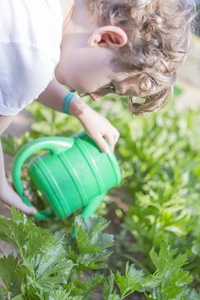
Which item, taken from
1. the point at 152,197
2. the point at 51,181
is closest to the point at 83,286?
the point at 51,181

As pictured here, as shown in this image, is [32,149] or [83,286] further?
[32,149]

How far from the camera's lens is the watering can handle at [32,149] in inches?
59.4

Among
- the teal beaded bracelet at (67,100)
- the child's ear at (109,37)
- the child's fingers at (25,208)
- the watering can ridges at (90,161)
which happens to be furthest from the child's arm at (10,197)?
the child's ear at (109,37)

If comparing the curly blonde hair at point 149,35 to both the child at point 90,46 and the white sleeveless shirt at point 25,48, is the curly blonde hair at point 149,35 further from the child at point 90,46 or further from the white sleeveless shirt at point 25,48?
the white sleeveless shirt at point 25,48

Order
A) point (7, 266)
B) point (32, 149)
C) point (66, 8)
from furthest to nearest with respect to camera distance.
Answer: point (32, 149) → point (66, 8) → point (7, 266)

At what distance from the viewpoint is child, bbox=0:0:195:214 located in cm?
116

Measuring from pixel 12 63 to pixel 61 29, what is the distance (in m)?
0.21

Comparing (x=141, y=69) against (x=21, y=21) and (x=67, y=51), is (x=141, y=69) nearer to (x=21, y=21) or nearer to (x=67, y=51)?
(x=67, y=51)

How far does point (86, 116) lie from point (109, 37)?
397 millimetres

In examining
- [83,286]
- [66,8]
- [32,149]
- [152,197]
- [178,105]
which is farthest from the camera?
[178,105]

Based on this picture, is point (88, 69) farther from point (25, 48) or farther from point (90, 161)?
point (90, 161)

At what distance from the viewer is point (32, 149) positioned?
4.95 ft

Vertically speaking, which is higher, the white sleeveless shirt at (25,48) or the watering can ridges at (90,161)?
the white sleeveless shirt at (25,48)

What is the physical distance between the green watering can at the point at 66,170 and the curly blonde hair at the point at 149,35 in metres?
0.34
